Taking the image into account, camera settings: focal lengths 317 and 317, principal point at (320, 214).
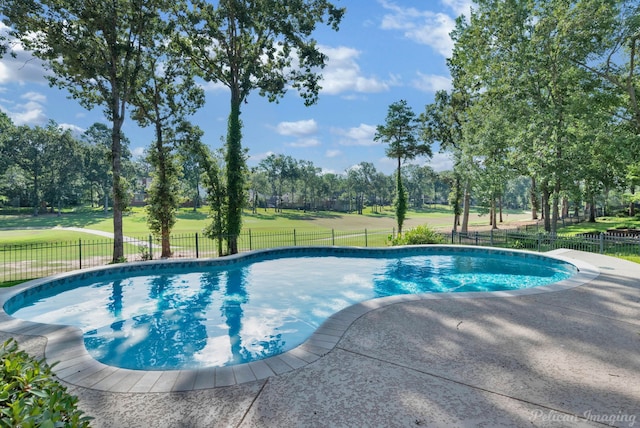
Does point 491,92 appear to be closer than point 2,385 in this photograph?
No

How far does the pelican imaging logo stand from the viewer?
134 inches

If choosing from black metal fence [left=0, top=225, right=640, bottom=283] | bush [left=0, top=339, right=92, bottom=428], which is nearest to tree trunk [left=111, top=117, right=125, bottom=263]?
black metal fence [left=0, top=225, right=640, bottom=283]

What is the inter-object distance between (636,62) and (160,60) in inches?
1122

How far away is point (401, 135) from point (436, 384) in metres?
26.7

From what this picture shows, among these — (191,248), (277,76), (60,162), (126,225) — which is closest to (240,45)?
(277,76)

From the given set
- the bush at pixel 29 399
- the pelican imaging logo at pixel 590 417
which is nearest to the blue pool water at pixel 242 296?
the bush at pixel 29 399

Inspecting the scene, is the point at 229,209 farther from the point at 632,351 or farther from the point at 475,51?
the point at 475,51

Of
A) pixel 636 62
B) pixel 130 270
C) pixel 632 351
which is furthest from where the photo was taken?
pixel 636 62

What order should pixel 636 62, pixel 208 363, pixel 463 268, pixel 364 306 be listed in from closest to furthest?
pixel 208 363 → pixel 364 306 → pixel 463 268 → pixel 636 62

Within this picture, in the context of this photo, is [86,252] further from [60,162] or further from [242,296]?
[60,162]

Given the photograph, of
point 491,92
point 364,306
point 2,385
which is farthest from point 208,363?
point 491,92

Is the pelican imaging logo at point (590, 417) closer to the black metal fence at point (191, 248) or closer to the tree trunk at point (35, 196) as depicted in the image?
the black metal fence at point (191, 248)

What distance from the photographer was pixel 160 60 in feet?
56.2

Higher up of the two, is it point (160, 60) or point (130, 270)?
point (160, 60)
